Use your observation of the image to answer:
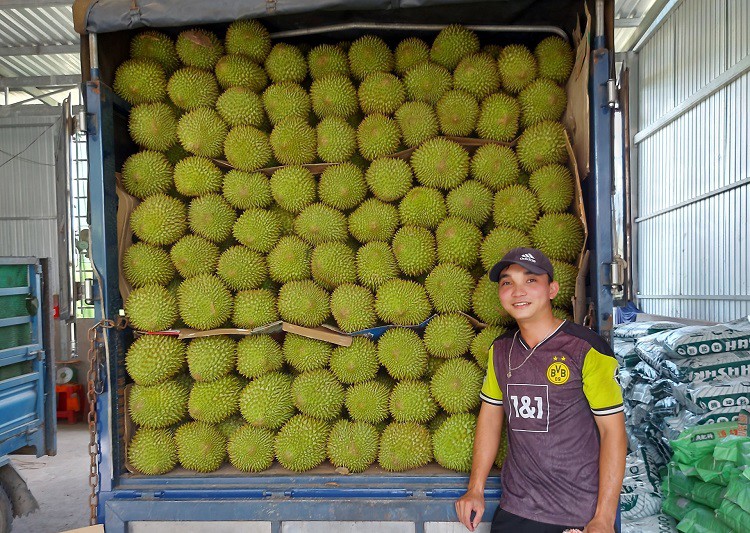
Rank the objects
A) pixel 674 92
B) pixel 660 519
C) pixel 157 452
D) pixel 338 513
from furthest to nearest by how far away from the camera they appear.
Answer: pixel 674 92 → pixel 660 519 → pixel 157 452 → pixel 338 513

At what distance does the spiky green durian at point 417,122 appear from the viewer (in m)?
2.56

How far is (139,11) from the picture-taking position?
2.27m

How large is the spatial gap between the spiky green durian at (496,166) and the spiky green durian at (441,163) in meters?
0.06

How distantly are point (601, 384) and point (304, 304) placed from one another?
1.25m

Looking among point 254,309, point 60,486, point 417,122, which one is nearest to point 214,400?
point 254,309

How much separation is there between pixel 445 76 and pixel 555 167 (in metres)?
0.66

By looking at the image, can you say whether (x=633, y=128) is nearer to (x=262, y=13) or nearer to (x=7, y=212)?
(x=262, y=13)

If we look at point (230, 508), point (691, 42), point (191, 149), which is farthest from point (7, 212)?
point (691, 42)

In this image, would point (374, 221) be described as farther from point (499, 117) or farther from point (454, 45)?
point (454, 45)

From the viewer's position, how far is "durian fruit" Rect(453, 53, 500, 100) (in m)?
2.54

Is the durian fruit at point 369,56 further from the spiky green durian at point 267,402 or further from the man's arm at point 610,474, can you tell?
the man's arm at point 610,474

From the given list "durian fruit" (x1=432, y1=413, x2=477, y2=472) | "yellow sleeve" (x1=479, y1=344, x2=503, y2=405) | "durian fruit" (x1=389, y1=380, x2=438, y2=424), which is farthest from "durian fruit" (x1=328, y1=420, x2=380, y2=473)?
"yellow sleeve" (x1=479, y1=344, x2=503, y2=405)

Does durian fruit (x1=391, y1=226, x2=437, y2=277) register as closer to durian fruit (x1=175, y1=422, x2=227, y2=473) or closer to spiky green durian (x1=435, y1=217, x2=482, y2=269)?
spiky green durian (x1=435, y1=217, x2=482, y2=269)

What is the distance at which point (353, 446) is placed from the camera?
2365 mm
